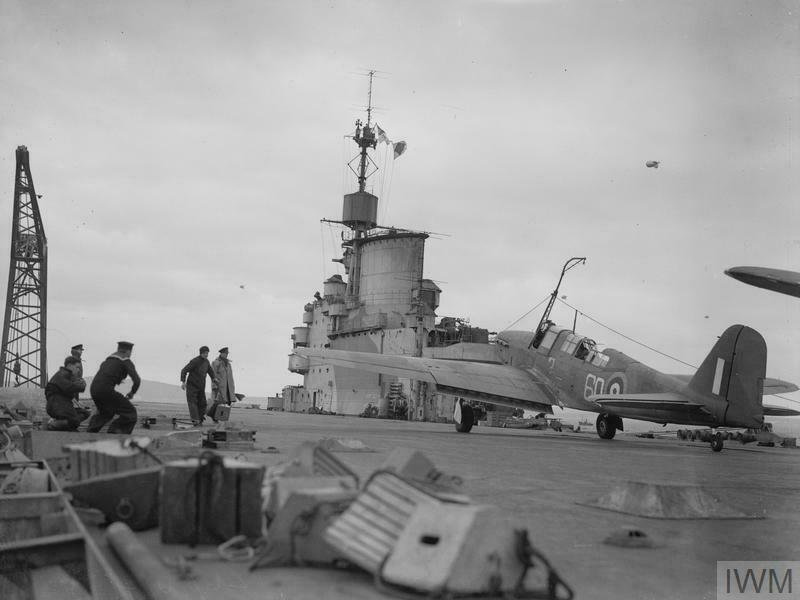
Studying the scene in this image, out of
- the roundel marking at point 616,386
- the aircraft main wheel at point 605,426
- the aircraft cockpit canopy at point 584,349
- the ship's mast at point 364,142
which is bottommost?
the aircraft main wheel at point 605,426

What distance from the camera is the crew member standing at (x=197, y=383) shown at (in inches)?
585

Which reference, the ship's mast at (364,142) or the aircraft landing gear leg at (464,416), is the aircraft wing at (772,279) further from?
the ship's mast at (364,142)

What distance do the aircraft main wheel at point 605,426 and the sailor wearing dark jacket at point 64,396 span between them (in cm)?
1253

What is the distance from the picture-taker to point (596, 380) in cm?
1767

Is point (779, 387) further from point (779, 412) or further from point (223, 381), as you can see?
point (223, 381)

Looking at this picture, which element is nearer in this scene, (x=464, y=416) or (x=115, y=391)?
(x=115, y=391)

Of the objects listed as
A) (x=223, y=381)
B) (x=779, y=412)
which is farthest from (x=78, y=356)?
(x=779, y=412)

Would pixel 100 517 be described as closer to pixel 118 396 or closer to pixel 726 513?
pixel 726 513

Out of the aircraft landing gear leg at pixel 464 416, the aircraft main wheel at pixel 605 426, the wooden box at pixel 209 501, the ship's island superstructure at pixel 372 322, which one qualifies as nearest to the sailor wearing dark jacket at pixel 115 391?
the wooden box at pixel 209 501

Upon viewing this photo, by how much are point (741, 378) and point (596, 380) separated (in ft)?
11.8

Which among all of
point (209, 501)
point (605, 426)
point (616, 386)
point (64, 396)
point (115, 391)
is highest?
point (616, 386)

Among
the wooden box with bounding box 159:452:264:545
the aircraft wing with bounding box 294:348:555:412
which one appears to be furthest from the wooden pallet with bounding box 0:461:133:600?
the aircraft wing with bounding box 294:348:555:412

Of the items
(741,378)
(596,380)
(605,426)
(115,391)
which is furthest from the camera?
(605,426)

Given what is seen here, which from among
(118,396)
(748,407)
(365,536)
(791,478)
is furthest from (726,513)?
(748,407)
